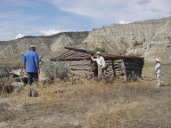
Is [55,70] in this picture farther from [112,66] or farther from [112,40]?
[112,40]

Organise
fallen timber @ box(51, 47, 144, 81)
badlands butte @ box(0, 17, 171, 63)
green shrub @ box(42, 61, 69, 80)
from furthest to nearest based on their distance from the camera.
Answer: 1. badlands butte @ box(0, 17, 171, 63)
2. fallen timber @ box(51, 47, 144, 81)
3. green shrub @ box(42, 61, 69, 80)

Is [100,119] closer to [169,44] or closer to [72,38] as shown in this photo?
[169,44]

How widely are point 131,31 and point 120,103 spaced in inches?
4040

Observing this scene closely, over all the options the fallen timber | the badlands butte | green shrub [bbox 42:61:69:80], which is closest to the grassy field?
green shrub [bbox 42:61:69:80]

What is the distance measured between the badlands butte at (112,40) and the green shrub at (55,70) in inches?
2150

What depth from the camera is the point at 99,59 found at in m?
13.5

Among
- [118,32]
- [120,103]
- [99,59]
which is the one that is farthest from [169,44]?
[120,103]

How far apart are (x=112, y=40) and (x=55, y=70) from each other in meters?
90.4

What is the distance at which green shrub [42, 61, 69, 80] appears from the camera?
45.9 feet

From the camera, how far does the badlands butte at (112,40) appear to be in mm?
72750

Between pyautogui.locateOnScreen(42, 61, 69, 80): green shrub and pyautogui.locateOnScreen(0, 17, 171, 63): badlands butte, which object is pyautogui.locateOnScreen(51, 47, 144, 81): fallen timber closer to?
pyautogui.locateOnScreen(42, 61, 69, 80): green shrub

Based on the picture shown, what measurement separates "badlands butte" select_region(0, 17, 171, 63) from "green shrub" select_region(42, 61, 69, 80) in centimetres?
5460

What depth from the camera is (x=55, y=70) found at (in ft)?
46.0

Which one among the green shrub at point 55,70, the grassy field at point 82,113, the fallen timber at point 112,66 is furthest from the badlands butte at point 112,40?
the grassy field at point 82,113
